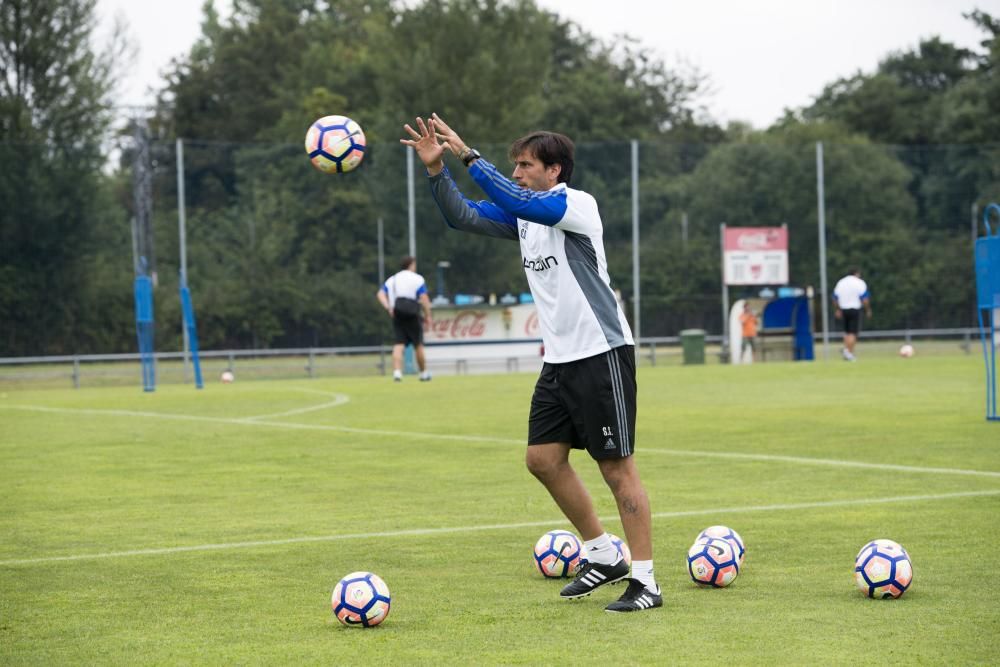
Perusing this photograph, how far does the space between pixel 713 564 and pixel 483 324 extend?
88.8 feet

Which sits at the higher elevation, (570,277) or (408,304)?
(570,277)

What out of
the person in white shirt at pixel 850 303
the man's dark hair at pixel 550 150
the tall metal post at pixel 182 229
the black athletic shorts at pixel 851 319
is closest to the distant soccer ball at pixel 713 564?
the man's dark hair at pixel 550 150

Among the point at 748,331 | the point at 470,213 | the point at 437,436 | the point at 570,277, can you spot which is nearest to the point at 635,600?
the point at 570,277

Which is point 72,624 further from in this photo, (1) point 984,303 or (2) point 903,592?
(1) point 984,303

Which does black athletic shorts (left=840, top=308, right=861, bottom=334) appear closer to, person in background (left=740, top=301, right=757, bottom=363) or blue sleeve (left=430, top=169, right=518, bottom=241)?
person in background (left=740, top=301, right=757, bottom=363)

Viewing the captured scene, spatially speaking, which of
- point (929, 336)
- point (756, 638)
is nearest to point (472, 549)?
point (756, 638)

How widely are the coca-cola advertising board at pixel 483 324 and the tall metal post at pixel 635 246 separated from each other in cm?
262

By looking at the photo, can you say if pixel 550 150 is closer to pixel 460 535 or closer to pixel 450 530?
pixel 460 535

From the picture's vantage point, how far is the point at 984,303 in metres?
14.6

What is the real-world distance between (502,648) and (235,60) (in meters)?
66.3

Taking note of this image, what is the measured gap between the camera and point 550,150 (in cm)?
661

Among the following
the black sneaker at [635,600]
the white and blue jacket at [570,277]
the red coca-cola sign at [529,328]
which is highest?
the white and blue jacket at [570,277]

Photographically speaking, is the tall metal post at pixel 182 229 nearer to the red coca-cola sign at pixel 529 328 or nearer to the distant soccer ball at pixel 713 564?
the red coca-cola sign at pixel 529 328

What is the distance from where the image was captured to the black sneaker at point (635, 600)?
20.2 feet
